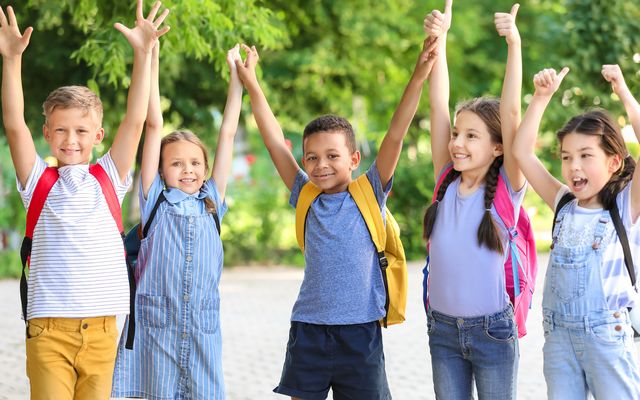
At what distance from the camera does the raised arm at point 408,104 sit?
12.8 feet

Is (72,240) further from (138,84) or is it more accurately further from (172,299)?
(138,84)

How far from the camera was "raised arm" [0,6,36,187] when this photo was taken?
12.3 feet

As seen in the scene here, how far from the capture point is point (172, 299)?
3975mm

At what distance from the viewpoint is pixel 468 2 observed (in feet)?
56.2

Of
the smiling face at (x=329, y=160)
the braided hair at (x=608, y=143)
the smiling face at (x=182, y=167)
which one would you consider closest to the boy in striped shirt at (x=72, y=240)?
the smiling face at (x=182, y=167)

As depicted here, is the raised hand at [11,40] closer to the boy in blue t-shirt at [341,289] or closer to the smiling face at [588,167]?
the boy in blue t-shirt at [341,289]

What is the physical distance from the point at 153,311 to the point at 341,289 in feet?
2.56

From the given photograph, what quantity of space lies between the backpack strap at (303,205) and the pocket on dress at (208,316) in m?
0.45

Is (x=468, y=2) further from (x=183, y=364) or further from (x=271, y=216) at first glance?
(x=183, y=364)

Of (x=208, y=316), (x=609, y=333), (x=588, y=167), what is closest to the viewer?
(x=609, y=333)

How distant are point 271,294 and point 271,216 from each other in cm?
421

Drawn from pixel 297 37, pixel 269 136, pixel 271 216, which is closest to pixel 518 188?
pixel 269 136

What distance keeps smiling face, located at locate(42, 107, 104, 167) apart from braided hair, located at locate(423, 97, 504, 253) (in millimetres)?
1417

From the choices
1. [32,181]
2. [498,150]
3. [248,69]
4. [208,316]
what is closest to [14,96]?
[32,181]
